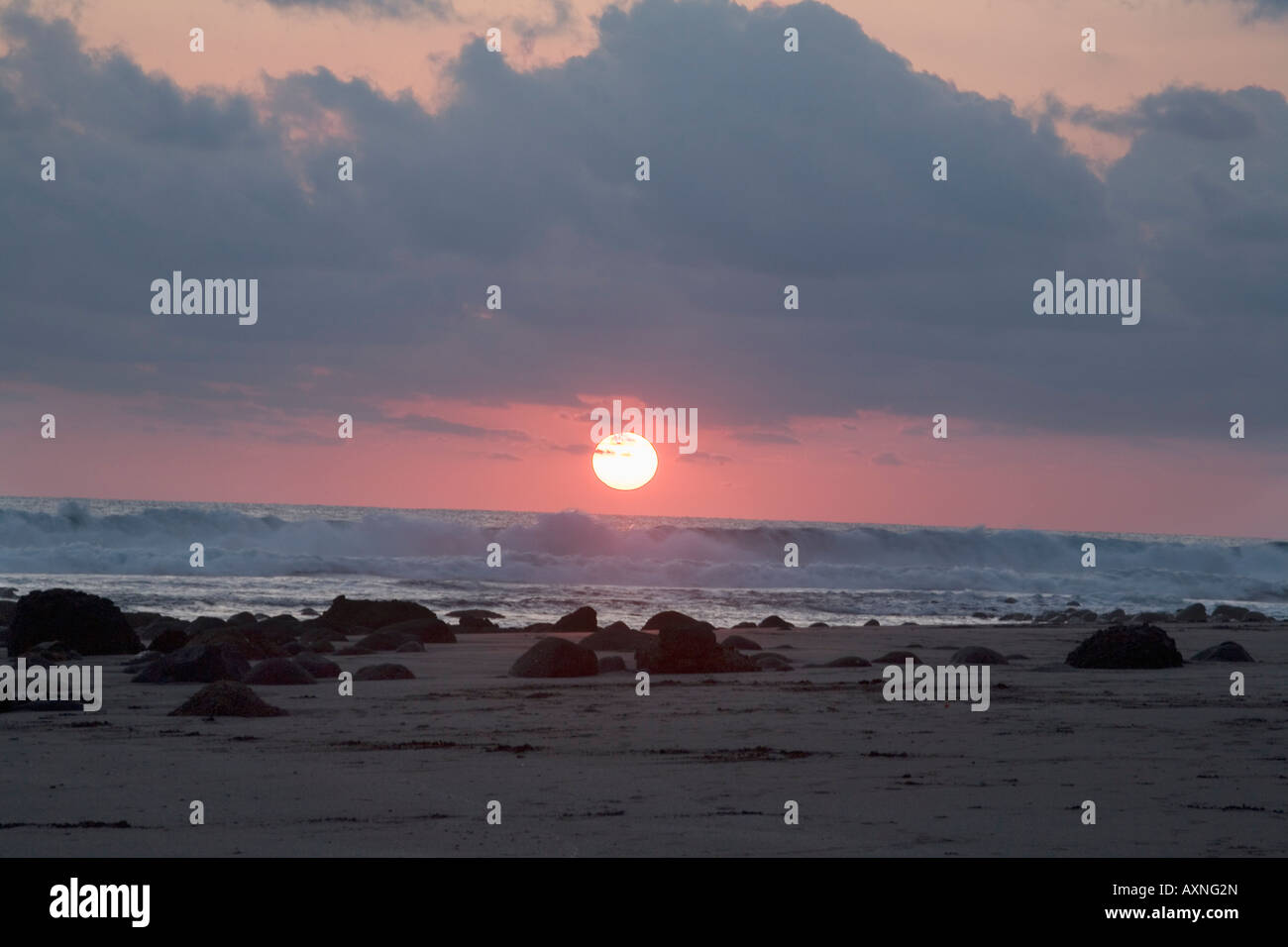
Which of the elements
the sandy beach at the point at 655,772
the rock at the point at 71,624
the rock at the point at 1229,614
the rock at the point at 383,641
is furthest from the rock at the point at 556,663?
the rock at the point at 1229,614

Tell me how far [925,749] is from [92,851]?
19.2ft

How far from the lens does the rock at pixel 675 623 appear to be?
1605 cm

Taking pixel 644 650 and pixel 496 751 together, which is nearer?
pixel 496 751

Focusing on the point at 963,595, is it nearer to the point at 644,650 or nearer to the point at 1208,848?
the point at 644,650

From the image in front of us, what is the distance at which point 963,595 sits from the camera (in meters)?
46.3

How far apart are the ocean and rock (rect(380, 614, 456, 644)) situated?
6.13 meters

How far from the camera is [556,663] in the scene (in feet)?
49.5

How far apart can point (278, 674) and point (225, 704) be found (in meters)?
2.78

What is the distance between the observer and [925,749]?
9453mm

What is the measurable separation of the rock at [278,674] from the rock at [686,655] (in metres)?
4.11
